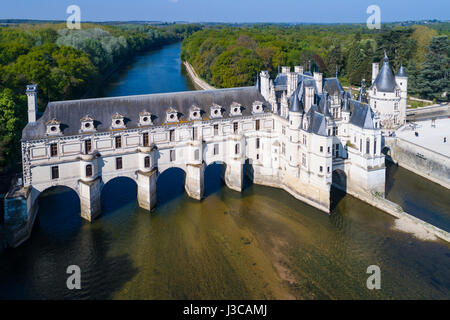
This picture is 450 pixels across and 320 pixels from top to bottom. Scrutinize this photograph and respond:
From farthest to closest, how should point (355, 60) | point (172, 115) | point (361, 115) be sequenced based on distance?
point (355, 60) → point (361, 115) → point (172, 115)

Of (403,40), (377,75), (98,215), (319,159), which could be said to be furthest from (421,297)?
(403,40)

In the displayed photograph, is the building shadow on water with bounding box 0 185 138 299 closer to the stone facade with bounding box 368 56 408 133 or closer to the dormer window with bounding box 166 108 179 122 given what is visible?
the dormer window with bounding box 166 108 179 122

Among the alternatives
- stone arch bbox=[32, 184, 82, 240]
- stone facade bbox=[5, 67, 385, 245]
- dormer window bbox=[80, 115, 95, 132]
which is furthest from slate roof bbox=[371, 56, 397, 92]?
stone arch bbox=[32, 184, 82, 240]

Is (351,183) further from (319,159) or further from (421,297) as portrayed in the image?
(421,297)

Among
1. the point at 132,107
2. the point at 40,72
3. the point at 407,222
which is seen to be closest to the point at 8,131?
the point at 132,107

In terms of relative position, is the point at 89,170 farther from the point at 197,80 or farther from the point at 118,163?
the point at 197,80
